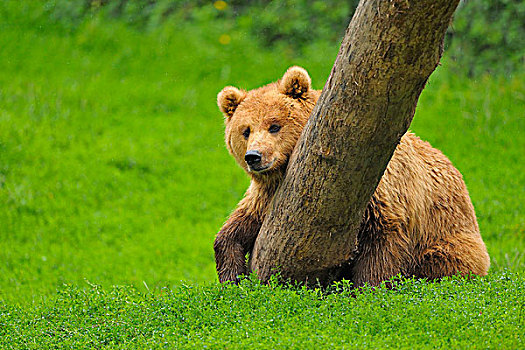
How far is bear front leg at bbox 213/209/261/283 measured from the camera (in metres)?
4.72

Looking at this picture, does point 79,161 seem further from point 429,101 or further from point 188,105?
point 429,101

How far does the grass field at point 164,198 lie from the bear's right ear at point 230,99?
4.08 ft

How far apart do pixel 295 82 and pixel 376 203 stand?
39.1 inches

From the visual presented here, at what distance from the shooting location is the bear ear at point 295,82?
447 centimetres

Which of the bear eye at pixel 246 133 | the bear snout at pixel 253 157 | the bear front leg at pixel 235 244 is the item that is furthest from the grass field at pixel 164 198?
the bear eye at pixel 246 133

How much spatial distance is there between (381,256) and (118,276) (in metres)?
3.37

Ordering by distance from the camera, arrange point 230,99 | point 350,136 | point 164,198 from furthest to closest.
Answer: point 164,198, point 230,99, point 350,136

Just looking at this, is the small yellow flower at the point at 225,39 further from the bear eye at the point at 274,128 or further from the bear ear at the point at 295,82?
the bear eye at the point at 274,128

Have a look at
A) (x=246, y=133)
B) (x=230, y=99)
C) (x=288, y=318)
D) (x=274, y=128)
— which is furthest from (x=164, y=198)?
(x=288, y=318)

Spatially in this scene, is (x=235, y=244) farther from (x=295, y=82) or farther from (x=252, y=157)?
(x=295, y=82)

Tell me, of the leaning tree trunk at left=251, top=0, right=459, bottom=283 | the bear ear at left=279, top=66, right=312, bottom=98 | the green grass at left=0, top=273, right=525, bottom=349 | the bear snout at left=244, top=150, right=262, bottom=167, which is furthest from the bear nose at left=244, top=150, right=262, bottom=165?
the green grass at left=0, top=273, right=525, bottom=349

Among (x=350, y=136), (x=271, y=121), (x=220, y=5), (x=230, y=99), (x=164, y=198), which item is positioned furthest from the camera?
(x=220, y=5)

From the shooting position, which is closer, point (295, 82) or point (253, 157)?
point (253, 157)

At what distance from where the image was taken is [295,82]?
4.51 meters
